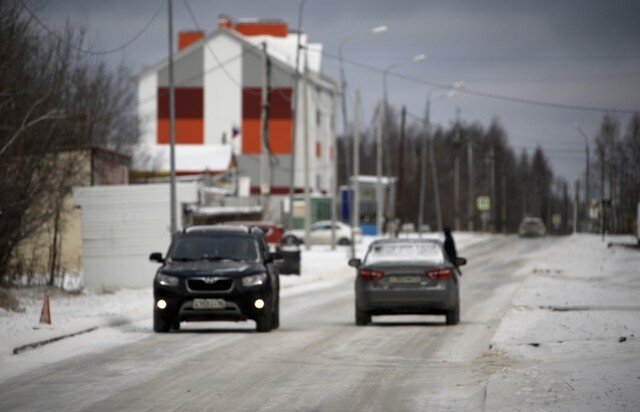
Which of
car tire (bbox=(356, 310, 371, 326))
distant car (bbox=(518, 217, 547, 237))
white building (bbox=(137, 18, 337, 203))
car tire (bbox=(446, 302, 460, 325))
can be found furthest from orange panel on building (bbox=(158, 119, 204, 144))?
car tire (bbox=(446, 302, 460, 325))

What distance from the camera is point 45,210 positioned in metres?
40.6

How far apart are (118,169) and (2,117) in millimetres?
15876

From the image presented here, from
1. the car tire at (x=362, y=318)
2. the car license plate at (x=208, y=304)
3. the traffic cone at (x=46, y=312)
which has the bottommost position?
the car tire at (x=362, y=318)

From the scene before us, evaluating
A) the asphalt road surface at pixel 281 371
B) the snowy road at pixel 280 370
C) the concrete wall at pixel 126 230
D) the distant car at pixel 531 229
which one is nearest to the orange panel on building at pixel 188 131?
the distant car at pixel 531 229

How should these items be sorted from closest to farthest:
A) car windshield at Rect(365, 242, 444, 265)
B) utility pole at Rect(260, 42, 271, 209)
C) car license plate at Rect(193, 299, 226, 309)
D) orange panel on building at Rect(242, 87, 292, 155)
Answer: car license plate at Rect(193, 299, 226, 309)
car windshield at Rect(365, 242, 444, 265)
utility pole at Rect(260, 42, 271, 209)
orange panel on building at Rect(242, 87, 292, 155)

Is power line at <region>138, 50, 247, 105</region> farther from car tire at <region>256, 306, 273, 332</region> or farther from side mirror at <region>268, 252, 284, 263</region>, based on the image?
car tire at <region>256, 306, 273, 332</region>

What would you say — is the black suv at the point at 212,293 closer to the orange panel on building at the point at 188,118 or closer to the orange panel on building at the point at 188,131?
the orange panel on building at the point at 188,131

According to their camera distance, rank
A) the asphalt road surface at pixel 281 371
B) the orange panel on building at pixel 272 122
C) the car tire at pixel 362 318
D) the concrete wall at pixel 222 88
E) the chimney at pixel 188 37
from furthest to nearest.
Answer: the chimney at pixel 188 37 → the concrete wall at pixel 222 88 → the orange panel on building at pixel 272 122 → the car tire at pixel 362 318 → the asphalt road surface at pixel 281 371

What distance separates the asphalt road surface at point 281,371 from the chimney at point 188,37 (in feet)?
308

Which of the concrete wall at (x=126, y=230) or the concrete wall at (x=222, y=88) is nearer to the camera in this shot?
the concrete wall at (x=126, y=230)

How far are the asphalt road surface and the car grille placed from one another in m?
0.74

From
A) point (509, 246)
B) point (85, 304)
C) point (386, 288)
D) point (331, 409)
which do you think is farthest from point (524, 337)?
point (509, 246)

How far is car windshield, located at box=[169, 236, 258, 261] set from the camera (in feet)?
79.1

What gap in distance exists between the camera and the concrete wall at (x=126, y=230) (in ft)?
134
